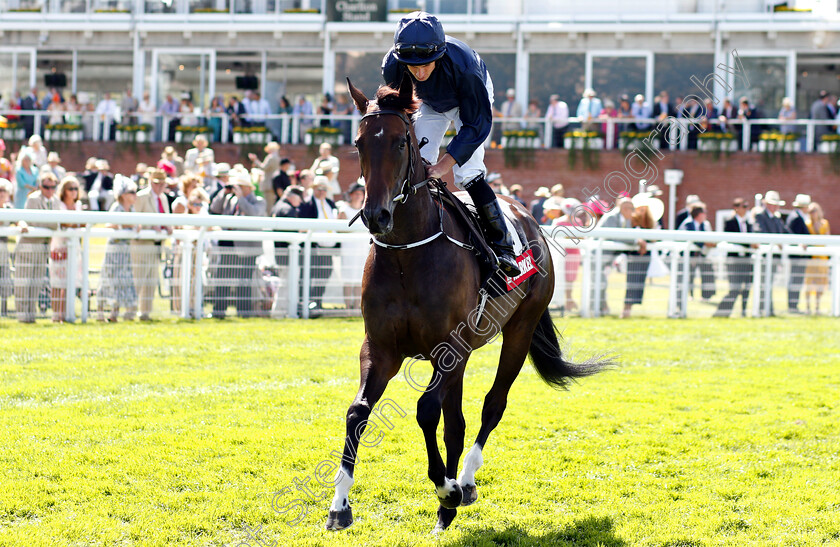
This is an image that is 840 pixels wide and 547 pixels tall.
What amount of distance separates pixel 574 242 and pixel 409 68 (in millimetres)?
7236

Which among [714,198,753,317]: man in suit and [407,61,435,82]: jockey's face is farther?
[714,198,753,317]: man in suit

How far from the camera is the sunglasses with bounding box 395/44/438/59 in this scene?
4.39 meters

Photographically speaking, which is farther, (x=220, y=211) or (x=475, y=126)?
(x=220, y=211)

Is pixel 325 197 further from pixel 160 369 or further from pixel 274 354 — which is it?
pixel 160 369

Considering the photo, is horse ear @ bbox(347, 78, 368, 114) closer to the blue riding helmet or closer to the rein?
the rein

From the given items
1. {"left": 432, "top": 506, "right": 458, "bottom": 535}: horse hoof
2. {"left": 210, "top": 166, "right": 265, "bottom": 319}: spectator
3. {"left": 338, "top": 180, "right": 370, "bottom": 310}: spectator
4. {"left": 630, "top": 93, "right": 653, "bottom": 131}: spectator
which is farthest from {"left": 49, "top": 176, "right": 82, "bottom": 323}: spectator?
{"left": 630, "top": 93, "right": 653, "bottom": 131}: spectator

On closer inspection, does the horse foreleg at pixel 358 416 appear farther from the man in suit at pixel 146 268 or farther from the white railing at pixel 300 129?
the white railing at pixel 300 129

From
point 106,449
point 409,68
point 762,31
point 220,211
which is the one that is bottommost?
point 106,449

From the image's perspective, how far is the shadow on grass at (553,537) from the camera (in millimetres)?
4117

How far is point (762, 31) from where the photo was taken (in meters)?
25.4

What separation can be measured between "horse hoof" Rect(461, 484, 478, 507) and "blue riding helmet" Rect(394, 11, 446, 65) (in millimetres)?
2131

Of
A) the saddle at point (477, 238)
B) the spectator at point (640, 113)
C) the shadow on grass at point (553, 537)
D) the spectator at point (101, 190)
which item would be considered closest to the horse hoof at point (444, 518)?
the shadow on grass at point (553, 537)

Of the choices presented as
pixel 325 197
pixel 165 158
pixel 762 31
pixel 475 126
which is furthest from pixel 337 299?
pixel 762 31

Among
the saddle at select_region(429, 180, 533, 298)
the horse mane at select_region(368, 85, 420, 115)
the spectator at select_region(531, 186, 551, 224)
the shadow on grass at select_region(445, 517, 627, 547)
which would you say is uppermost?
the horse mane at select_region(368, 85, 420, 115)
